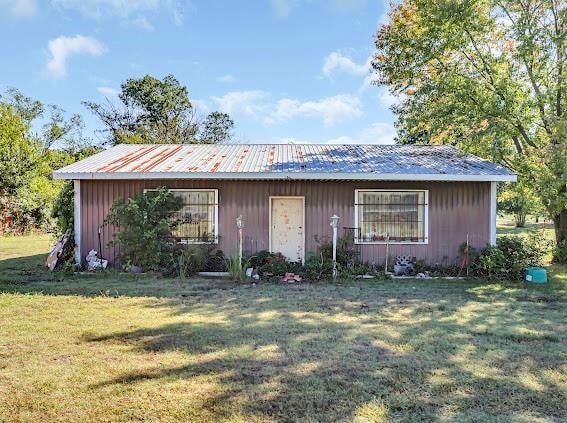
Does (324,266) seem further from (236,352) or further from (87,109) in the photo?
(87,109)

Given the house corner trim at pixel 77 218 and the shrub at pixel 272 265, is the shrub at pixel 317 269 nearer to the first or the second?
the shrub at pixel 272 265

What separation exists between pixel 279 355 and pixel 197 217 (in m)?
6.07

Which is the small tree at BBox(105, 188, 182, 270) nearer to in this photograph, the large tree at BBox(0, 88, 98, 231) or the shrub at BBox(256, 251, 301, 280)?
the shrub at BBox(256, 251, 301, 280)

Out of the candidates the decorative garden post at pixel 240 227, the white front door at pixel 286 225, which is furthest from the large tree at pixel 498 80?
the decorative garden post at pixel 240 227

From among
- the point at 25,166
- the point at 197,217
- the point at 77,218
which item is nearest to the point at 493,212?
the point at 197,217

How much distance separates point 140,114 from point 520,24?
81.3 ft

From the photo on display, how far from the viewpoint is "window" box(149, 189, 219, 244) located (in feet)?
32.8

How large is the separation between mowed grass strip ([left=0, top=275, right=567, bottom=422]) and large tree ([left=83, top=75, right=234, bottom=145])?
76.6ft

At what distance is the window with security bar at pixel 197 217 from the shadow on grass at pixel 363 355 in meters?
2.95

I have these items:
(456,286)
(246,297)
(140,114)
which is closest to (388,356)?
(246,297)

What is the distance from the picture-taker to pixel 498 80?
1105cm

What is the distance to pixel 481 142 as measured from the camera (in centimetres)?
1108

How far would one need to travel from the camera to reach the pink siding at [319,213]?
393 inches

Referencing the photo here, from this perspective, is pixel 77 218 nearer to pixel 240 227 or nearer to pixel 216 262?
pixel 216 262
